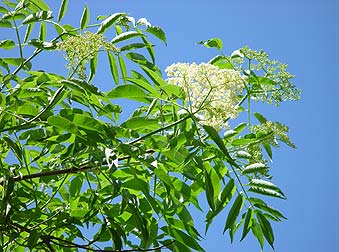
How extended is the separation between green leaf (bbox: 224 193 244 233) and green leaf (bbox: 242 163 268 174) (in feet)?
0.19

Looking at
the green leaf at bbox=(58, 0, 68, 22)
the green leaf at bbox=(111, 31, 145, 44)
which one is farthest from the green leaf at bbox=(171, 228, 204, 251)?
the green leaf at bbox=(58, 0, 68, 22)

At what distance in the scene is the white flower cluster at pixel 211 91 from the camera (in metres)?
1.07

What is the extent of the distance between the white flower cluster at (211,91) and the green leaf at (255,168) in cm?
11

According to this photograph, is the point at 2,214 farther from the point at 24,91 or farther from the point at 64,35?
the point at 64,35

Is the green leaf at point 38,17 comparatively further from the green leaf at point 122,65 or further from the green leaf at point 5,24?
the green leaf at point 122,65

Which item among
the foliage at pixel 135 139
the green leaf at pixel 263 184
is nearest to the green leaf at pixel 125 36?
the foliage at pixel 135 139

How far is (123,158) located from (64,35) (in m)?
0.36

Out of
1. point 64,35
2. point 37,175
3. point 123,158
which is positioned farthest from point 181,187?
point 64,35

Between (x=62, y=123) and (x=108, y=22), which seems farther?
(x=108, y=22)

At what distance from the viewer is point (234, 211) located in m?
1.19

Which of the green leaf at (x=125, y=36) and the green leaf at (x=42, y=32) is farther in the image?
the green leaf at (x=42, y=32)

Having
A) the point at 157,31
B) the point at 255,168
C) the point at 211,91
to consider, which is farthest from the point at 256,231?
the point at 157,31

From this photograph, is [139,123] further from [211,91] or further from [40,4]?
[40,4]

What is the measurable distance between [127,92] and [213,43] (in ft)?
0.90
